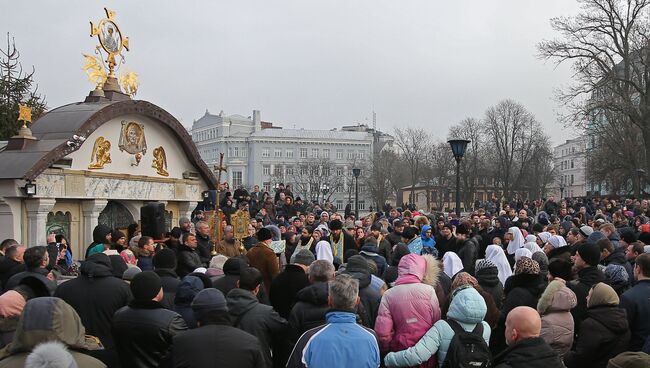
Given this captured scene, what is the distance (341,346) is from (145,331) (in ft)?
5.65

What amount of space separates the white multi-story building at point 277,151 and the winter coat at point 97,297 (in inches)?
3412

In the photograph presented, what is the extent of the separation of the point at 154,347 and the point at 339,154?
99.6 metres

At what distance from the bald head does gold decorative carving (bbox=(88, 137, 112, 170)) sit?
14.2m

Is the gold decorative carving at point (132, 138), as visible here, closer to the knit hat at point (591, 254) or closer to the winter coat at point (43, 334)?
the knit hat at point (591, 254)

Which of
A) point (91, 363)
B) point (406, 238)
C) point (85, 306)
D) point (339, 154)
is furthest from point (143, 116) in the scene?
point (339, 154)

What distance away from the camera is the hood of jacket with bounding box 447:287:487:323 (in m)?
5.16

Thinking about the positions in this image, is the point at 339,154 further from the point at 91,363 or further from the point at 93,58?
the point at 91,363

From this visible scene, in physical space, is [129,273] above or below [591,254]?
below

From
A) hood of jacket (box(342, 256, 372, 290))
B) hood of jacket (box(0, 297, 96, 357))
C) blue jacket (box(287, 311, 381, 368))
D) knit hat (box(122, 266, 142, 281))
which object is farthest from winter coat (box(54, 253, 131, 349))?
blue jacket (box(287, 311, 381, 368))

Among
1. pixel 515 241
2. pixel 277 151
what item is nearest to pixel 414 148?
pixel 277 151

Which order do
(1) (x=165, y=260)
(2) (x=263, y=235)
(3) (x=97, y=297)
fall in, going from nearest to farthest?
(3) (x=97, y=297), (1) (x=165, y=260), (2) (x=263, y=235)

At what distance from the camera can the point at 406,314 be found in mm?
5523

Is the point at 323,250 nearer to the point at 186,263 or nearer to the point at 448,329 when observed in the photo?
the point at 186,263

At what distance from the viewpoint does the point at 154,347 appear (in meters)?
5.33
